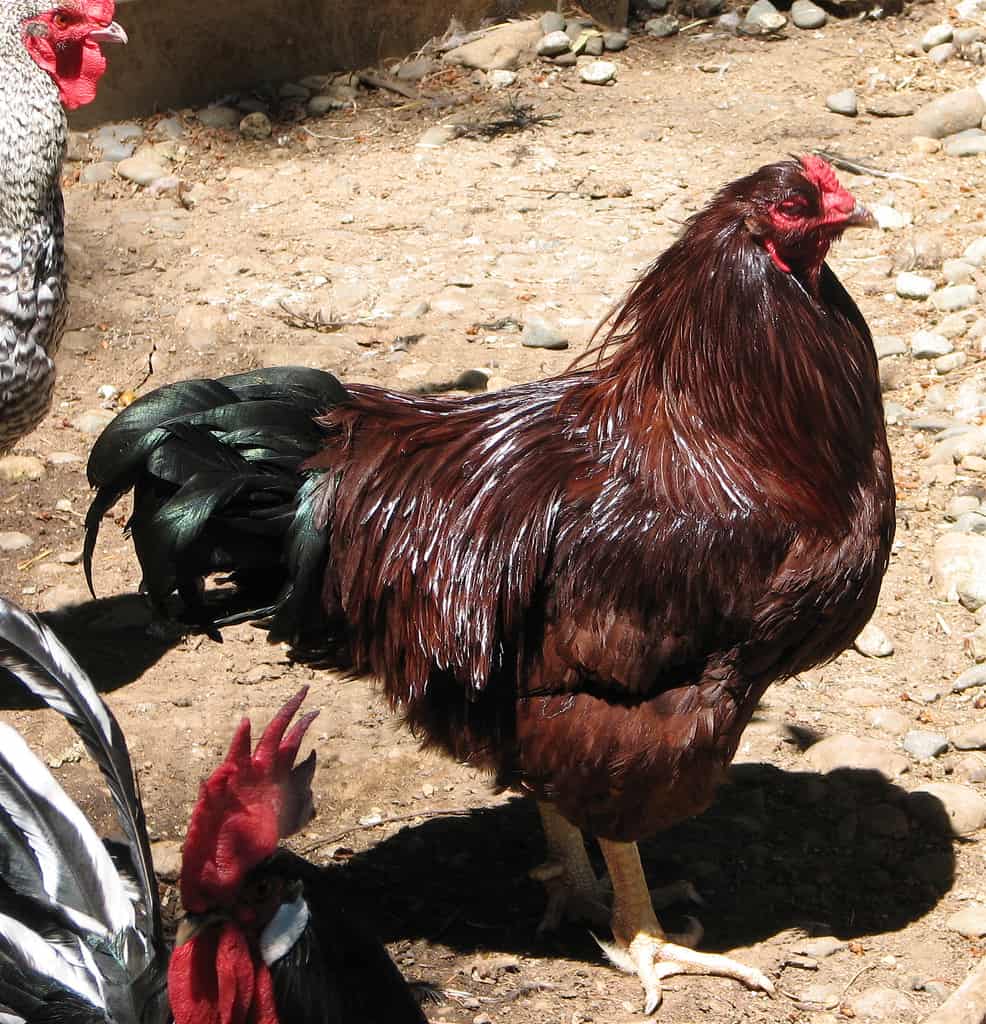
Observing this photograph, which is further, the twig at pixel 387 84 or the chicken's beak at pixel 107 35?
the twig at pixel 387 84

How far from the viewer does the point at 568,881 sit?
4113 mm

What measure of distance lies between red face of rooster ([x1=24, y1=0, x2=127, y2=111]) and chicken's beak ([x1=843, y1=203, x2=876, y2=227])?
8.73 feet

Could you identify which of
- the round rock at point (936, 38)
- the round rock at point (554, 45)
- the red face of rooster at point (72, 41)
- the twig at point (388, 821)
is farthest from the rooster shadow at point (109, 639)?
the round rock at point (936, 38)

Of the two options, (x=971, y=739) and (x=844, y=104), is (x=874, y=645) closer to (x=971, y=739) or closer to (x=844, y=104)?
(x=971, y=739)

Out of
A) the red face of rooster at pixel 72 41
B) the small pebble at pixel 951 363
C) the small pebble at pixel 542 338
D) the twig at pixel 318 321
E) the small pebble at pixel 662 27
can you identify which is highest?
the red face of rooster at pixel 72 41

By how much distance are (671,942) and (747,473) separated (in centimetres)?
140

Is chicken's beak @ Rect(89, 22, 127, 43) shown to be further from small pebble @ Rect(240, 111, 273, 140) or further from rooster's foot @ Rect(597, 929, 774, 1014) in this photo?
small pebble @ Rect(240, 111, 273, 140)

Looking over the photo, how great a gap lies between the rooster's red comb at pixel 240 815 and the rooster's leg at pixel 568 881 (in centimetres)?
170

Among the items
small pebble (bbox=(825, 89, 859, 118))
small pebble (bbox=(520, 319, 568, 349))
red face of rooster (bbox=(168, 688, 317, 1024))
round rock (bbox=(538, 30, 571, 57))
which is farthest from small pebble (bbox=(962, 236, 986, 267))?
red face of rooster (bbox=(168, 688, 317, 1024))

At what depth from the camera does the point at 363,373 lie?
21.0 feet

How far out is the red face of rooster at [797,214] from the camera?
3.57m

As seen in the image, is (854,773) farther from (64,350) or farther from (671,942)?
(64,350)

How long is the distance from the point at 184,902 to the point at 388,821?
194cm

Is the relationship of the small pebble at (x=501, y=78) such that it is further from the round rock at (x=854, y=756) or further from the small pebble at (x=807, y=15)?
the round rock at (x=854, y=756)
